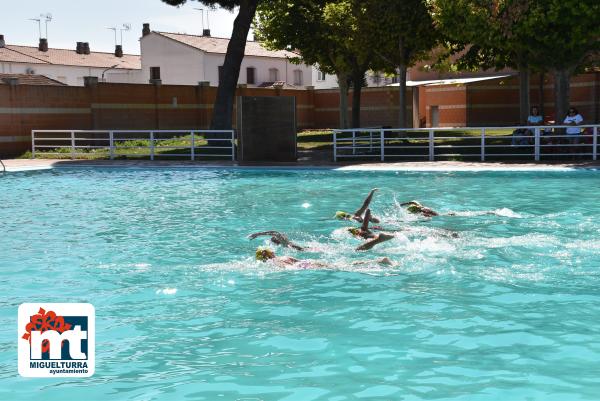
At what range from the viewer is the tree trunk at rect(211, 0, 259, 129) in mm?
31984

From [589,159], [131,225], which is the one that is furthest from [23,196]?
[589,159]

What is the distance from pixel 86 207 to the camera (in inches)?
640

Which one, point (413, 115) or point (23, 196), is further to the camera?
point (413, 115)

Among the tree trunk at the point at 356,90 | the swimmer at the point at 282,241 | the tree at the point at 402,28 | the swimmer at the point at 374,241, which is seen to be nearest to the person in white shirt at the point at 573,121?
the tree at the point at 402,28

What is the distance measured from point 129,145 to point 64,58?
34147mm

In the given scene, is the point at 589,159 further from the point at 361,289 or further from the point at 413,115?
the point at 413,115

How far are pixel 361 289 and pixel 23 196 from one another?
1176cm

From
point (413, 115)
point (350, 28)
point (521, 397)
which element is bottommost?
point (521, 397)

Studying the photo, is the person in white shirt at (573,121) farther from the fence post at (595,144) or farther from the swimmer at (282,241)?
the swimmer at (282,241)

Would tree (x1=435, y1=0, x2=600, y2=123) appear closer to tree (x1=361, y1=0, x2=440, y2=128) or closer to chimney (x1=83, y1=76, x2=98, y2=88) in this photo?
tree (x1=361, y1=0, x2=440, y2=128)

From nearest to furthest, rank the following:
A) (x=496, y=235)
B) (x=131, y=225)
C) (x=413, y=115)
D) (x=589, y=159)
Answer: (x=496, y=235) → (x=131, y=225) → (x=589, y=159) → (x=413, y=115)

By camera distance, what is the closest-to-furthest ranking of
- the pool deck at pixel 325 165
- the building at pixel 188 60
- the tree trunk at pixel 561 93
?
the pool deck at pixel 325 165 → the tree trunk at pixel 561 93 → the building at pixel 188 60

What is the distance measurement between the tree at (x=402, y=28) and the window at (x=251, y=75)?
35.1 m

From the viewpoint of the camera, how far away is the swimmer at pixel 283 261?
10125 millimetres
